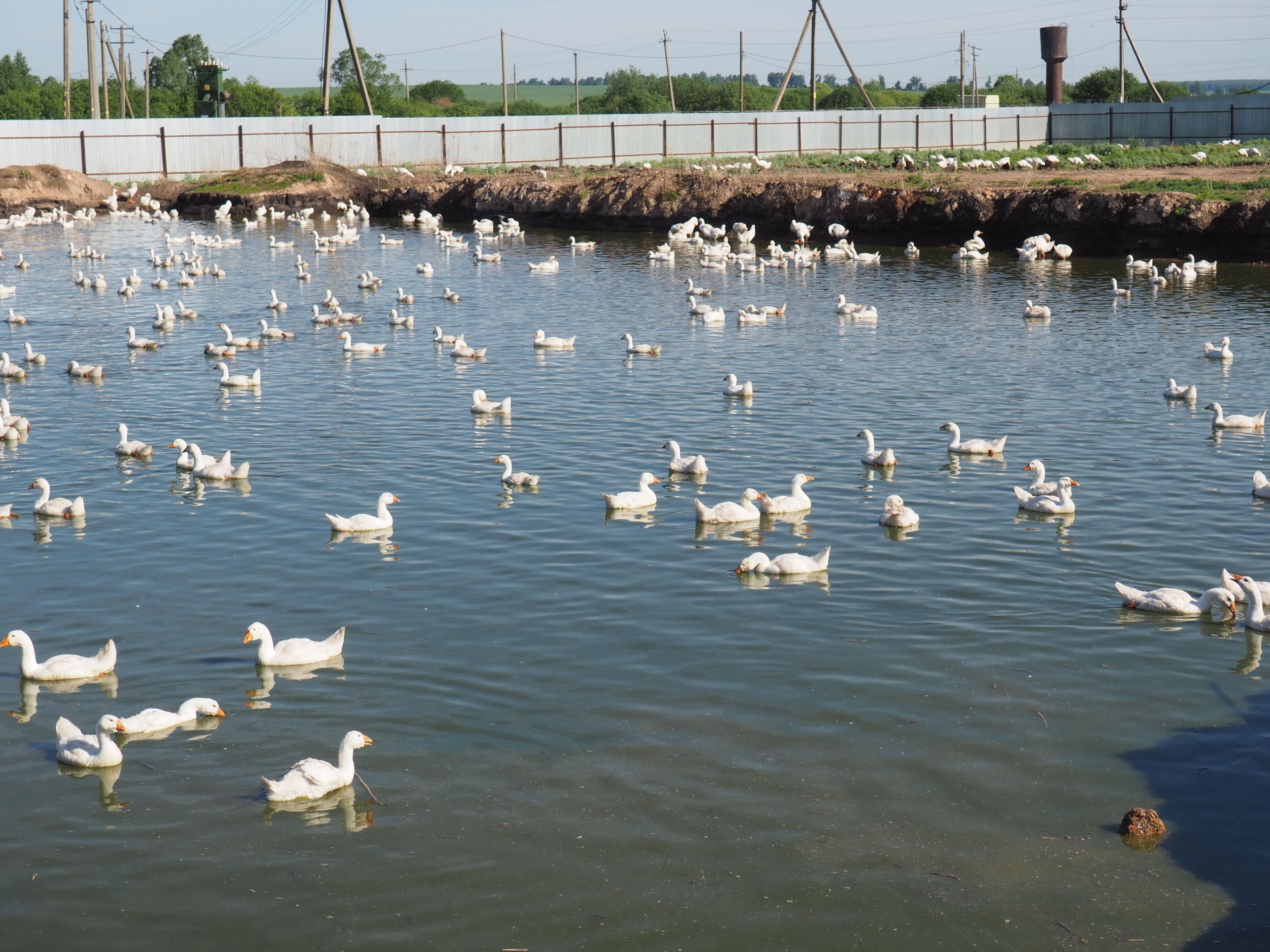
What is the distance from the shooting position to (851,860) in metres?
10.3

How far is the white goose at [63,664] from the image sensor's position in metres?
13.4

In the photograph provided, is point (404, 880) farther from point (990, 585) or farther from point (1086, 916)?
point (990, 585)

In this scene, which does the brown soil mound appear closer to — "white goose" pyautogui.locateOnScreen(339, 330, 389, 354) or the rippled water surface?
"white goose" pyautogui.locateOnScreen(339, 330, 389, 354)

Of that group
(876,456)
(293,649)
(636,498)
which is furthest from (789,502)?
(293,649)

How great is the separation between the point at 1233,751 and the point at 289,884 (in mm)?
7954

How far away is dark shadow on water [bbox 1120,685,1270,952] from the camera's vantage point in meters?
9.57

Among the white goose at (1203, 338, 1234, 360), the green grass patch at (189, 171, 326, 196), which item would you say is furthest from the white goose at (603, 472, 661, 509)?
the green grass patch at (189, 171, 326, 196)

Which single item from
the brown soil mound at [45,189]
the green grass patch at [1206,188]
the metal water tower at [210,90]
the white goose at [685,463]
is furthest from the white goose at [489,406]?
the metal water tower at [210,90]

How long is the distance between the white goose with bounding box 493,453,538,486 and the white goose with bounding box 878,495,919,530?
203 inches

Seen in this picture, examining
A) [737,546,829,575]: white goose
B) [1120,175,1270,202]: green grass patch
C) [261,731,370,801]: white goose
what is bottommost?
[261,731,370,801]: white goose

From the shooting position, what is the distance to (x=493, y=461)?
71.4 ft

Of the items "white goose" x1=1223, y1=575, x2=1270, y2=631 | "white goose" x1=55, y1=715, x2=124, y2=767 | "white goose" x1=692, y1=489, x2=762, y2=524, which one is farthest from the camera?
"white goose" x1=692, y1=489, x2=762, y2=524

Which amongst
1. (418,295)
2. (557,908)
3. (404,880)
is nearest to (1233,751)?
(557,908)

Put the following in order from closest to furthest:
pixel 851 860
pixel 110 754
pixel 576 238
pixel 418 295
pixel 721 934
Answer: pixel 721 934 < pixel 851 860 < pixel 110 754 < pixel 418 295 < pixel 576 238
